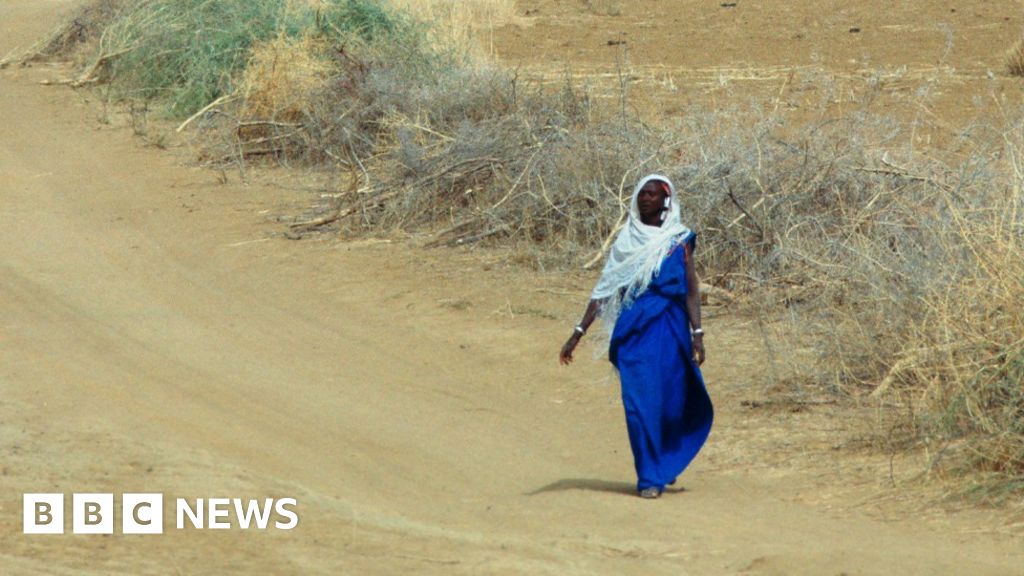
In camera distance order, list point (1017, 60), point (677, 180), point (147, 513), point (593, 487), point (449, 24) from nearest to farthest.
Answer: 1. point (147, 513)
2. point (593, 487)
3. point (677, 180)
4. point (449, 24)
5. point (1017, 60)

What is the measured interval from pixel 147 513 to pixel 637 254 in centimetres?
223

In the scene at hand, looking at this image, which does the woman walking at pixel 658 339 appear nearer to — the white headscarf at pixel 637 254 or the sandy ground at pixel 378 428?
the white headscarf at pixel 637 254

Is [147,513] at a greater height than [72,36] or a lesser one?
greater

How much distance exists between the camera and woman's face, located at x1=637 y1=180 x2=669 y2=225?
5.95m

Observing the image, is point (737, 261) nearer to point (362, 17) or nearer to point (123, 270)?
point (123, 270)

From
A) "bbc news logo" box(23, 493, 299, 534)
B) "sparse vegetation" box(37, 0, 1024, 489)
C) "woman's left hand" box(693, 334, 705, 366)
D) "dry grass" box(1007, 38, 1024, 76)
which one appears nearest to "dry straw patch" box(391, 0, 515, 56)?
"sparse vegetation" box(37, 0, 1024, 489)

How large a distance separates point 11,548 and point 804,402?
4.00 metres

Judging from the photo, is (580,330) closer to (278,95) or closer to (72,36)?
(278,95)

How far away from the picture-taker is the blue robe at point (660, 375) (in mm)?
→ 5938

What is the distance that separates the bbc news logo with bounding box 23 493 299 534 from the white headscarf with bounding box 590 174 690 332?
158cm

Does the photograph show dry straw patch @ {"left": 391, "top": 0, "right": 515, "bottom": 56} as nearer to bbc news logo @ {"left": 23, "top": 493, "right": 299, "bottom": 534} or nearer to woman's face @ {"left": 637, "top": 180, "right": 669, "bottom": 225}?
woman's face @ {"left": 637, "top": 180, "right": 669, "bottom": 225}

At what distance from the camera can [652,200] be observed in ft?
19.5

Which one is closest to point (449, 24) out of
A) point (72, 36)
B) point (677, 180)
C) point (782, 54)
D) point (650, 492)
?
point (782, 54)

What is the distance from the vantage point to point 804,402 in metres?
7.42
